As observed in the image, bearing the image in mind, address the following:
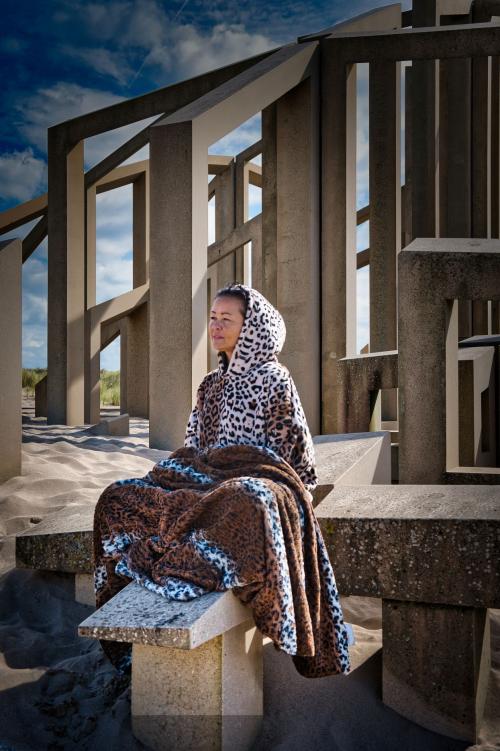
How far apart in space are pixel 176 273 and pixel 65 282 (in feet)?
19.1

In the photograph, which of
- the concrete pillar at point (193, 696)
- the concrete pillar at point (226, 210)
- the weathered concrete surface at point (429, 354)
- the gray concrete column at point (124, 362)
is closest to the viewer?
the concrete pillar at point (193, 696)

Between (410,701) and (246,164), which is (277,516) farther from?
(246,164)

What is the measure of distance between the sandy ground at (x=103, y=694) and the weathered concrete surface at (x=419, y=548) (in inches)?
19.5

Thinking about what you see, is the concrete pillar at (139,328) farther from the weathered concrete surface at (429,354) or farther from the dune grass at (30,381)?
Result: the weathered concrete surface at (429,354)

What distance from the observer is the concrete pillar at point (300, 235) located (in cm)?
981

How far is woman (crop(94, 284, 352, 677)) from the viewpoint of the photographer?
2.46 meters

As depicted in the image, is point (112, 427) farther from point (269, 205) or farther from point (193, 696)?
point (193, 696)

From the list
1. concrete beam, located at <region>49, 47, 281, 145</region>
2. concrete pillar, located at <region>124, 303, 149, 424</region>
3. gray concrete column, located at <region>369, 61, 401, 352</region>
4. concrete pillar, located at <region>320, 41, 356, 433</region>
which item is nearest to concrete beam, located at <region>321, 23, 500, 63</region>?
concrete pillar, located at <region>320, 41, 356, 433</region>

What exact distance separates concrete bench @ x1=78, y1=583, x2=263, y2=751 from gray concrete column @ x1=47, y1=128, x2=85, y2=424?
10896mm

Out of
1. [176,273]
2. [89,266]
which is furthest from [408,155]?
[176,273]

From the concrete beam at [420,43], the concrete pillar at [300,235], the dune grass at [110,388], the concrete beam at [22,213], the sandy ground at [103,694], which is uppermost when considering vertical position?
the concrete beam at [420,43]

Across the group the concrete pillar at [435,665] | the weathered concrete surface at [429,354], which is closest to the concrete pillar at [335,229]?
the weathered concrete surface at [429,354]

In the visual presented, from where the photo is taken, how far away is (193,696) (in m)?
2.43

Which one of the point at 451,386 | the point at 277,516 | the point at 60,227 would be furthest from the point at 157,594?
the point at 60,227
